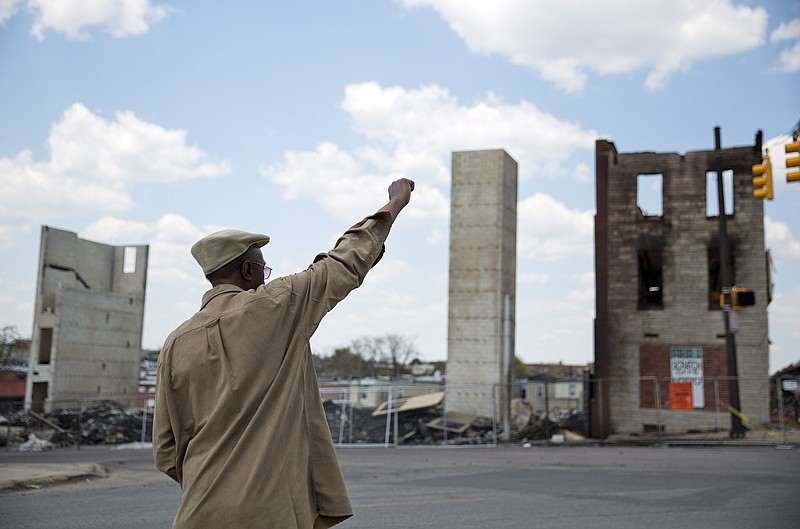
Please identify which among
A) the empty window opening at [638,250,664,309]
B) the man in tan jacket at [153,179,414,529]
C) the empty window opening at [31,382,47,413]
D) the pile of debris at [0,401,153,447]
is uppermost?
the empty window opening at [638,250,664,309]

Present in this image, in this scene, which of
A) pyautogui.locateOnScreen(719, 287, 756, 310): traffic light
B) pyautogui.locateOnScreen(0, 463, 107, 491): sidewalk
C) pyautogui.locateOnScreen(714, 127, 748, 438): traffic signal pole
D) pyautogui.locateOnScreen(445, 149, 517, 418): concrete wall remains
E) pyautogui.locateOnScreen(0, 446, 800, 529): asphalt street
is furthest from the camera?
pyautogui.locateOnScreen(445, 149, 517, 418): concrete wall remains

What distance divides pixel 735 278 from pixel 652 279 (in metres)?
7.99

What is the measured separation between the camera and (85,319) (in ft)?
162

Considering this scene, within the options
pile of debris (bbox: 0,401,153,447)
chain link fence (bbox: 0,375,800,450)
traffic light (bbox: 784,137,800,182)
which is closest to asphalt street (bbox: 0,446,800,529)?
traffic light (bbox: 784,137,800,182)

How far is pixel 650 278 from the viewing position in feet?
133

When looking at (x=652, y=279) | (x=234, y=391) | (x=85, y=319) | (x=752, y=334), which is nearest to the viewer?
(x=234, y=391)

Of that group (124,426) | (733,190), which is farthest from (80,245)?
(733,190)

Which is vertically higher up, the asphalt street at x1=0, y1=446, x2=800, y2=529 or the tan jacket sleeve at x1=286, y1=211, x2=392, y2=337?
the tan jacket sleeve at x1=286, y1=211, x2=392, y2=337

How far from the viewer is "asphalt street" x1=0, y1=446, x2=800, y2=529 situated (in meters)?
9.19

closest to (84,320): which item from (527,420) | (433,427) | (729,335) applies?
(433,427)

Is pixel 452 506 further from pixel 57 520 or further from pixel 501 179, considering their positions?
pixel 501 179

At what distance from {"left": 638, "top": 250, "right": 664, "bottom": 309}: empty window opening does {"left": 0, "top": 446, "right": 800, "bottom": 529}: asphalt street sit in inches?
708

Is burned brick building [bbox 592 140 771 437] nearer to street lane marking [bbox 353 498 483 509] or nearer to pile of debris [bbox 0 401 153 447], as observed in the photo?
pile of debris [bbox 0 401 153 447]

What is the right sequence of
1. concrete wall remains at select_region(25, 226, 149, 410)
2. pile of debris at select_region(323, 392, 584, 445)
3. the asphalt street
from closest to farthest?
the asphalt street
pile of debris at select_region(323, 392, 584, 445)
concrete wall remains at select_region(25, 226, 149, 410)
